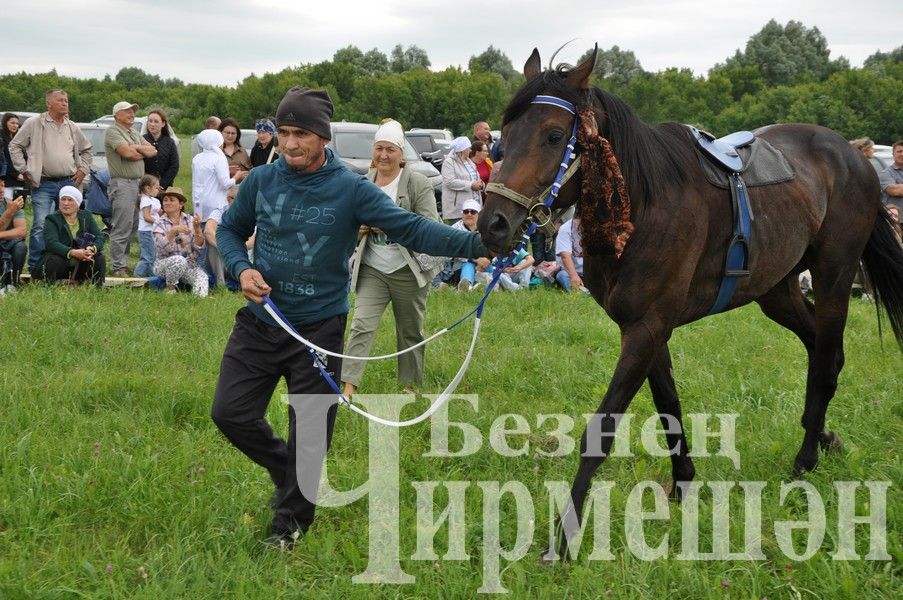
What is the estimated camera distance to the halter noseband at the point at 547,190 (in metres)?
3.96

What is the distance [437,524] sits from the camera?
459cm

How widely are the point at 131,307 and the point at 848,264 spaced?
23.4ft

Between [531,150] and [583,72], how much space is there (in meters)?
0.49

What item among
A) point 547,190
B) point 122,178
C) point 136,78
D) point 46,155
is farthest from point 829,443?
point 136,78

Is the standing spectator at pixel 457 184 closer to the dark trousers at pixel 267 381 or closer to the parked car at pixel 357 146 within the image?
the parked car at pixel 357 146

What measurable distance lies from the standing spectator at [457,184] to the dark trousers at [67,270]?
5694 mm

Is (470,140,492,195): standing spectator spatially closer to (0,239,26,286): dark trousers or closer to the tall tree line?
(0,239,26,286): dark trousers

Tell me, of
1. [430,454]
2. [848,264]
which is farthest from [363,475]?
[848,264]

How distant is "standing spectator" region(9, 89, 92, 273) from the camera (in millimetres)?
11703

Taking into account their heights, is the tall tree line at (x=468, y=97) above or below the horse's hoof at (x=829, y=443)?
above

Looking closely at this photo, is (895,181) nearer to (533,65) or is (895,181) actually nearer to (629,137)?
(629,137)

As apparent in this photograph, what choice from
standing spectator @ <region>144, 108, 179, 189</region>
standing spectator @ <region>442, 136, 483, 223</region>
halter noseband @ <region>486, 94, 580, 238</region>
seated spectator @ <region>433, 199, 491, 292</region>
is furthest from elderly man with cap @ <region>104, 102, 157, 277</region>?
halter noseband @ <region>486, 94, 580, 238</region>

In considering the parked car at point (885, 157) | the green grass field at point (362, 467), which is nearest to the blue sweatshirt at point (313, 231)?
the green grass field at point (362, 467)

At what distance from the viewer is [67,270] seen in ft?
34.6
